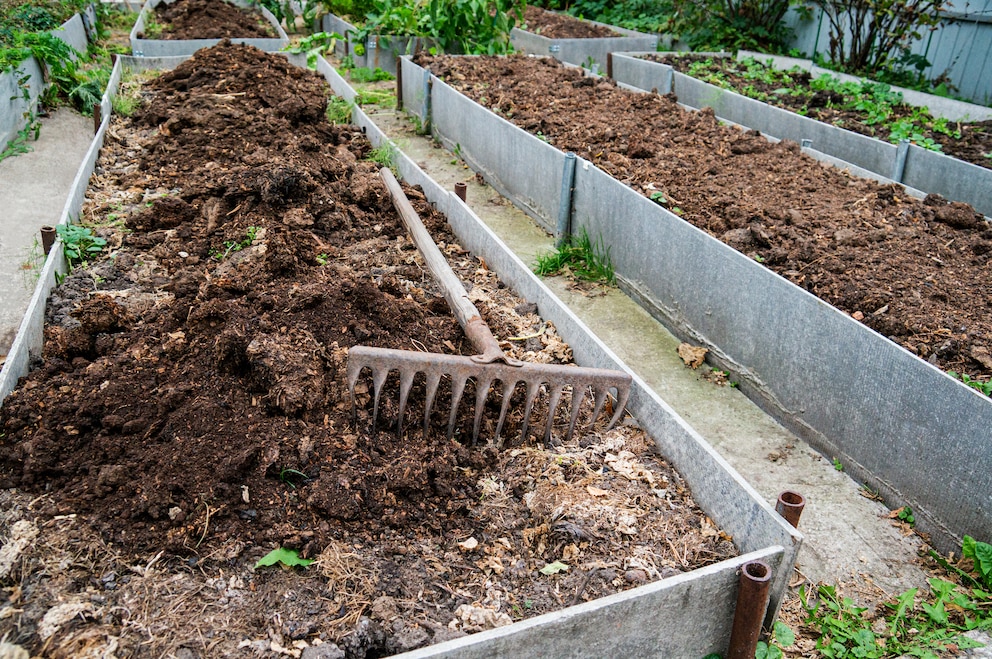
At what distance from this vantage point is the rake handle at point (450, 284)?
3.84 meters

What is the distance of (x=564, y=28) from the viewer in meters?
16.9

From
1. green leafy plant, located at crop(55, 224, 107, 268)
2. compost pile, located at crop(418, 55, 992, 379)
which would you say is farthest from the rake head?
green leafy plant, located at crop(55, 224, 107, 268)

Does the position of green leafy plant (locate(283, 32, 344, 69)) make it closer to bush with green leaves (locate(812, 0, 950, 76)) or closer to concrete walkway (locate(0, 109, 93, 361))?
concrete walkway (locate(0, 109, 93, 361))

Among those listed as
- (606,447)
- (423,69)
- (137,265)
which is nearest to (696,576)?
(606,447)

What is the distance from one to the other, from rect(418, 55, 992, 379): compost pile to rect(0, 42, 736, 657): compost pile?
1.94 metres

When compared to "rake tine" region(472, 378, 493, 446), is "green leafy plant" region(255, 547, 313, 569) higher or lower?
lower

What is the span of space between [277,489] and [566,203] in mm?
4294

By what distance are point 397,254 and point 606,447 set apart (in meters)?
2.40

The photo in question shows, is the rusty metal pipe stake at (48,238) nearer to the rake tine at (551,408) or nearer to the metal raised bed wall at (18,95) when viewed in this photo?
the rake tine at (551,408)

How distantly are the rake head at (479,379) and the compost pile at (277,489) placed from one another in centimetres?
12

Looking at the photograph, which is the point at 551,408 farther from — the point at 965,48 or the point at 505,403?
the point at 965,48

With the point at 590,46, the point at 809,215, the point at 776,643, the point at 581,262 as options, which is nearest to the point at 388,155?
the point at 581,262

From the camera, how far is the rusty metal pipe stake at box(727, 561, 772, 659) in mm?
2674

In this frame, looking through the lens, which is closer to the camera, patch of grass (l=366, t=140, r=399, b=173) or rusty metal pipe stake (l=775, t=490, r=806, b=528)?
rusty metal pipe stake (l=775, t=490, r=806, b=528)
